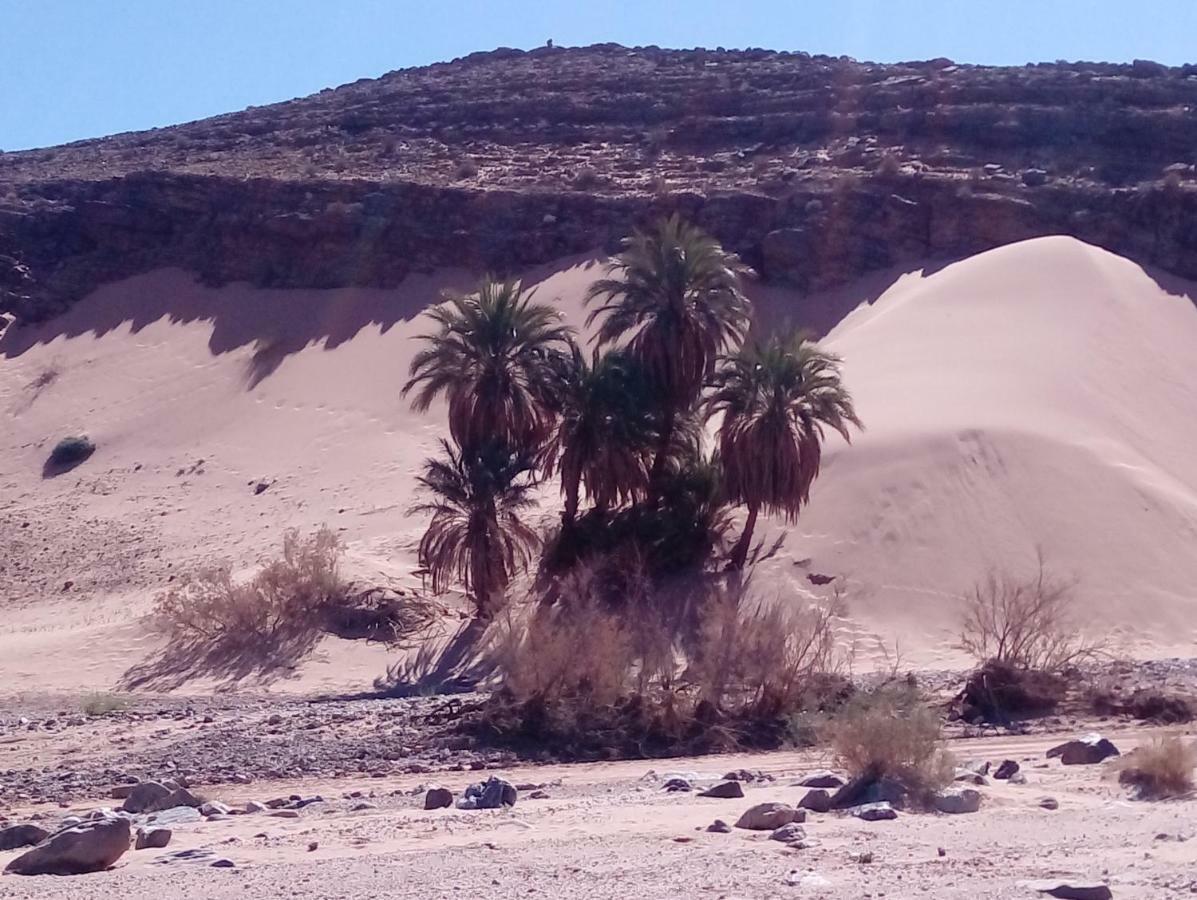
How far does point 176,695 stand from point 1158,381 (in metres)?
24.0

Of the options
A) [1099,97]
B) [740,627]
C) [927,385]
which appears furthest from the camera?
[1099,97]

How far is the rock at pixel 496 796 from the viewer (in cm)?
1325

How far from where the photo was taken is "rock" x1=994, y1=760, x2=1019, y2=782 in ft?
47.0

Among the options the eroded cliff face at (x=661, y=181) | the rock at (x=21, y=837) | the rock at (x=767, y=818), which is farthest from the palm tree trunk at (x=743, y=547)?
the eroded cliff face at (x=661, y=181)

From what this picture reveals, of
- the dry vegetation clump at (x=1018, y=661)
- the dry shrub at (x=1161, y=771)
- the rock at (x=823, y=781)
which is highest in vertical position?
the dry vegetation clump at (x=1018, y=661)

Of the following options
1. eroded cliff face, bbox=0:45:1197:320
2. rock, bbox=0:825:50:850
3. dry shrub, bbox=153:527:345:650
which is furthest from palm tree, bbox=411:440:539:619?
eroded cliff face, bbox=0:45:1197:320

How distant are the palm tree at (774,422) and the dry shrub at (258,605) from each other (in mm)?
7415

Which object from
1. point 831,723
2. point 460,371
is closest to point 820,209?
point 460,371

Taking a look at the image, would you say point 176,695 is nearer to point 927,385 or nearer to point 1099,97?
point 927,385

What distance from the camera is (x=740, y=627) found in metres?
19.9

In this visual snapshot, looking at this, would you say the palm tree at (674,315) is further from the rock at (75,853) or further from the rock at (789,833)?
the rock at (75,853)

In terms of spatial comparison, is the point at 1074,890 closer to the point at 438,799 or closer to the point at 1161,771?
the point at 1161,771

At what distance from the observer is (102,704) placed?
23109 mm

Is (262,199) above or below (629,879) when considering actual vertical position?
above
